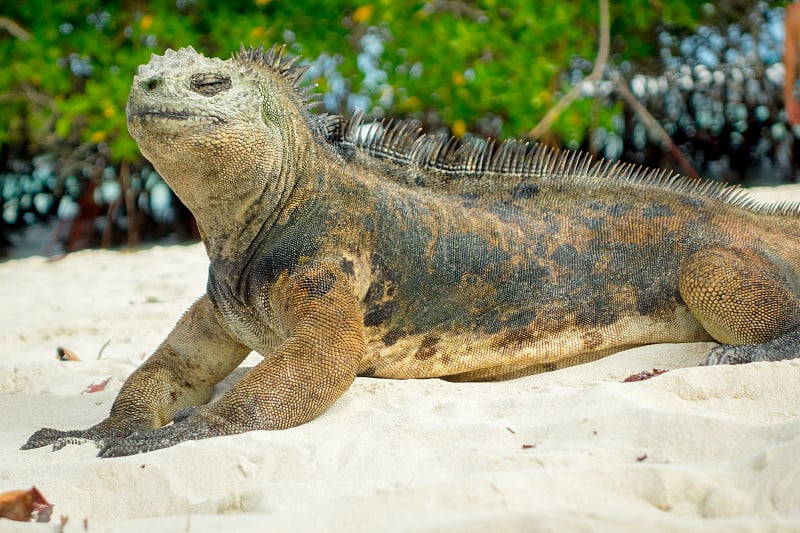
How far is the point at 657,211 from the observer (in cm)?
404

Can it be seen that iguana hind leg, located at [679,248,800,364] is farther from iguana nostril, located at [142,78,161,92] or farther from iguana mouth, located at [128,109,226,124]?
iguana nostril, located at [142,78,161,92]

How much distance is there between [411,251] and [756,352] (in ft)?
4.33

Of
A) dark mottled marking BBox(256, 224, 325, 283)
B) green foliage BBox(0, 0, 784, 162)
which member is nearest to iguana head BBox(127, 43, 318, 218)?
dark mottled marking BBox(256, 224, 325, 283)

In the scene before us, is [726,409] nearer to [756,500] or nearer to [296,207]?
[756,500]

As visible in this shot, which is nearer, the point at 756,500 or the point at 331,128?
the point at 756,500

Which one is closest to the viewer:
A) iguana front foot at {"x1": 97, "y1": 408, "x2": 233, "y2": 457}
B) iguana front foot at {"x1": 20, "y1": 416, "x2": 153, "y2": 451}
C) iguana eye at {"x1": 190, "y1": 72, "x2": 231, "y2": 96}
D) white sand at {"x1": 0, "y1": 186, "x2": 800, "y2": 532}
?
white sand at {"x1": 0, "y1": 186, "x2": 800, "y2": 532}

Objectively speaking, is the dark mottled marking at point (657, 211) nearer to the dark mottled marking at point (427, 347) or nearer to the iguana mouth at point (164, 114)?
the dark mottled marking at point (427, 347)

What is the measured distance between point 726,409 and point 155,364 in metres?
2.24

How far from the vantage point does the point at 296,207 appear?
3721 mm

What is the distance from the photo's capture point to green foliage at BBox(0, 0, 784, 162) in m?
8.83

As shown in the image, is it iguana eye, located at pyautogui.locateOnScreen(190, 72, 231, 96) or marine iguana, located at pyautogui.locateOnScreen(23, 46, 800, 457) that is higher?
iguana eye, located at pyautogui.locateOnScreen(190, 72, 231, 96)

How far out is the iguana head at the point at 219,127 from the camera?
3.38m

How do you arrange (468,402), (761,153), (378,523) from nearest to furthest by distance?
(378,523) → (468,402) → (761,153)

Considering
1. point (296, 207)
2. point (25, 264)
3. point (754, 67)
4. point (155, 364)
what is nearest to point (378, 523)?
point (296, 207)
